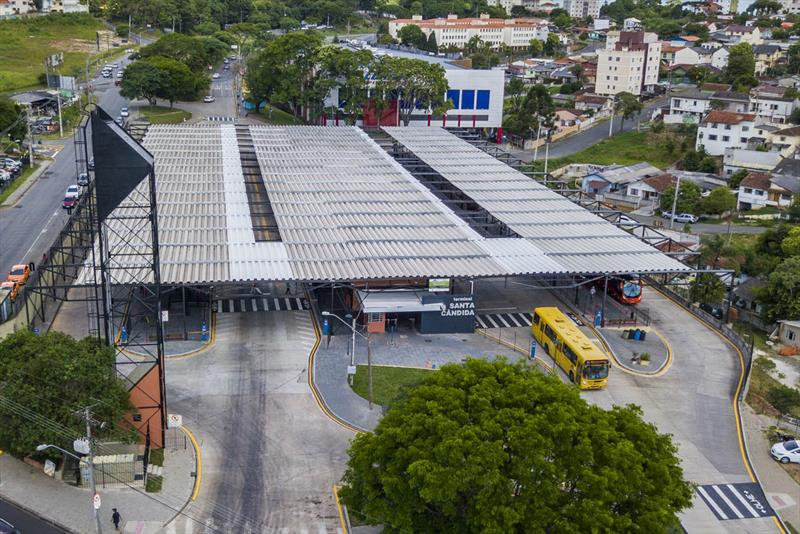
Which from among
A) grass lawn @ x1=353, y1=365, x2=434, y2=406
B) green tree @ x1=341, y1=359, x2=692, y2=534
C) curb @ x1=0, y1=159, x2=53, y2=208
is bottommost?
grass lawn @ x1=353, y1=365, x2=434, y2=406

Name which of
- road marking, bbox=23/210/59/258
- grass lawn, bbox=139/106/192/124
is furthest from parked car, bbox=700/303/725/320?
grass lawn, bbox=139/106/192/124

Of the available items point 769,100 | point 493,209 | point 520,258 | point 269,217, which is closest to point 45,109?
point 269,217

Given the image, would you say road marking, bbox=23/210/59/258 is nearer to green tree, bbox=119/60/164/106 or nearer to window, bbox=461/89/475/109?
green tree, bbox=119/60/164/106

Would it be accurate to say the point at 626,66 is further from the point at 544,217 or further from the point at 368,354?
the point at 368,354

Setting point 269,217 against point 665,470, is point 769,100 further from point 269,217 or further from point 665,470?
point 665,470

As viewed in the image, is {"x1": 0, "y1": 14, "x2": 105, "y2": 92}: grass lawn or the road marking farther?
{"x1": 0, "y1": 14, "x2": 105, "y2": 92}: grass lawn

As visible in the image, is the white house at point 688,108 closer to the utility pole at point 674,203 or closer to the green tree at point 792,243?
the utility pole at point 674,203
